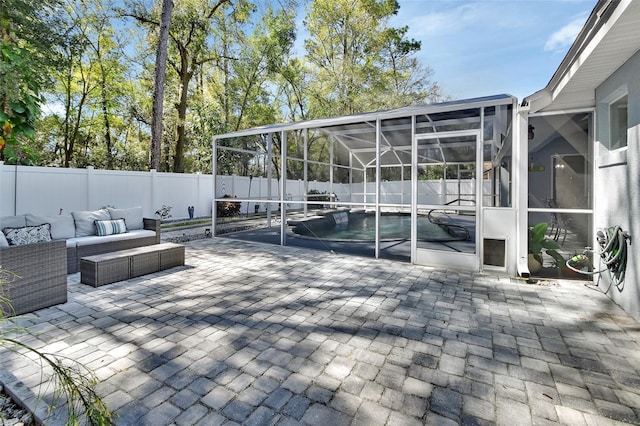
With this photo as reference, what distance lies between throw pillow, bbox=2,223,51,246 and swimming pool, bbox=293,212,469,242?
5.43 meters

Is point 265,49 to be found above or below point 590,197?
above

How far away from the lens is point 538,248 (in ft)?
16.0

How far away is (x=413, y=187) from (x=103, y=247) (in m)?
5.31

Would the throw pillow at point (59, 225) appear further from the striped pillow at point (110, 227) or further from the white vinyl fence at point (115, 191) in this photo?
the white vinyl fence at point (115, 191)

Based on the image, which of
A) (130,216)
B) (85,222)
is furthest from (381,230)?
(85,222)

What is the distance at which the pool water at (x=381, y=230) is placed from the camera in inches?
251

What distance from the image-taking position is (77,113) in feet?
48.3

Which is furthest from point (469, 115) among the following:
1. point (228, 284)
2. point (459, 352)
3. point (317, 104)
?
point (317, 104)

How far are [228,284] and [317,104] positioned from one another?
1747 centimetres

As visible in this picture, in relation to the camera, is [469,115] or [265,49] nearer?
[469,115]

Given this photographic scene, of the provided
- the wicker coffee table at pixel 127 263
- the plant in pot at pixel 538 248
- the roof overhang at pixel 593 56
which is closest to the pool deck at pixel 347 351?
the wicker coffee table at pixel 127 263

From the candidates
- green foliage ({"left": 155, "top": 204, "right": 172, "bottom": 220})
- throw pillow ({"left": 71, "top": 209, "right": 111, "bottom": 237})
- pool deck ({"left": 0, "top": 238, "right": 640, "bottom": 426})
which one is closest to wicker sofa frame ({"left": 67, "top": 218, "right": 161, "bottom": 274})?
throw pillow ({"left": 71, "top": 209, "right": 111, "bottom": 237})

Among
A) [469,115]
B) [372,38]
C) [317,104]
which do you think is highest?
[372,38]

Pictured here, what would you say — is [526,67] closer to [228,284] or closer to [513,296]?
[513,296]
